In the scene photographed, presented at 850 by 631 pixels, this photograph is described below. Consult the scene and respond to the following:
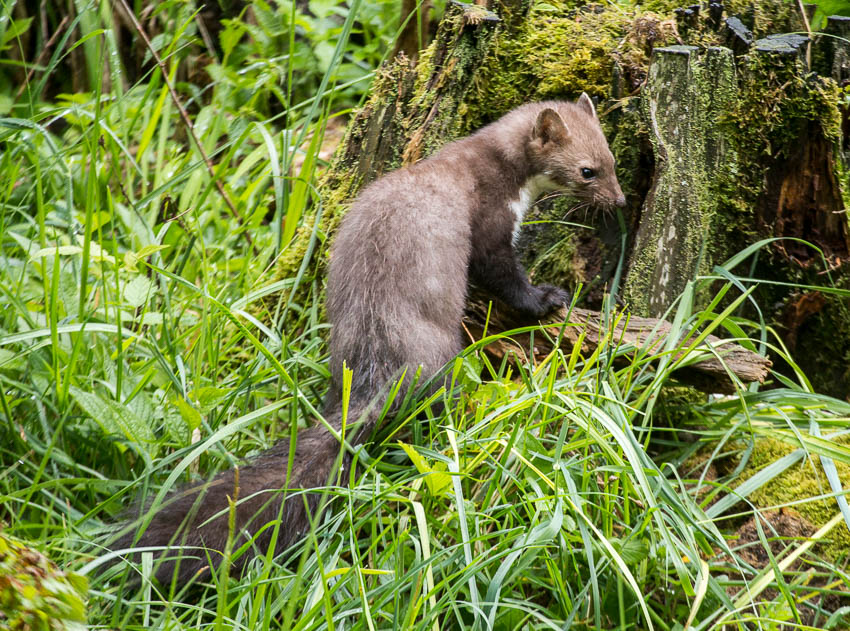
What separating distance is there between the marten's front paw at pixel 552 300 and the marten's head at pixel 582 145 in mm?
471

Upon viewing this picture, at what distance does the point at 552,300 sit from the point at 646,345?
2.34ft

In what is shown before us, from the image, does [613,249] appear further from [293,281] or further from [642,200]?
[293,281]

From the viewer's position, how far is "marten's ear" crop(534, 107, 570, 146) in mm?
3779

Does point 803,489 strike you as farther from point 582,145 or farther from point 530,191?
point 530,191

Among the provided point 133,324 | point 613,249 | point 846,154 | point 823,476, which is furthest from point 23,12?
point 823,476

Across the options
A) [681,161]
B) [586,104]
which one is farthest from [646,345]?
[586,104]

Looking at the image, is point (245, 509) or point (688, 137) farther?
point (688, 137)

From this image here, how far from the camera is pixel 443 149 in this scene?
12.9 ft

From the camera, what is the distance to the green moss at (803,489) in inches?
109

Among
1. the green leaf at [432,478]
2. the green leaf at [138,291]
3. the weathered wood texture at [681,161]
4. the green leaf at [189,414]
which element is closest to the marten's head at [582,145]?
the weathered wood texture at [681,161]

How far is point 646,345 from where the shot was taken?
3018 millimetres

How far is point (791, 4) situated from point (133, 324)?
350 centimetres

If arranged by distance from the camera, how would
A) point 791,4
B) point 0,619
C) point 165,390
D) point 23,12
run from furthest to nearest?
point 23,12 → point 791,4 → point 165,390 → point 0,619

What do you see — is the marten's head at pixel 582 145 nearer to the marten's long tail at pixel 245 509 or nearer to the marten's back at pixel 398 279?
the marten's back at pixel 398 279
